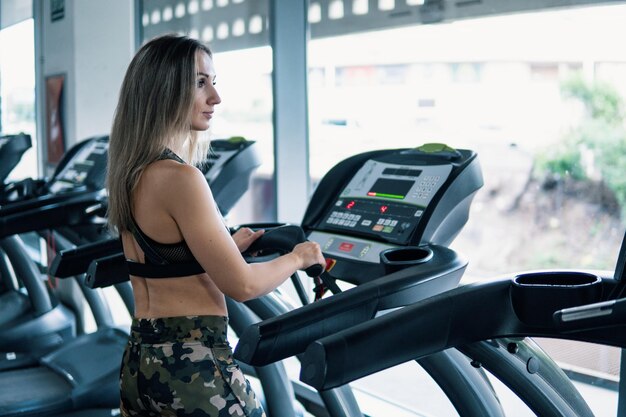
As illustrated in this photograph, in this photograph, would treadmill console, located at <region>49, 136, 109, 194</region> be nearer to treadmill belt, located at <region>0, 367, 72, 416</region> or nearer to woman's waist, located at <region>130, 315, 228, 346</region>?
treadmill belt, located at <region>0, 367, 72, 416</region>

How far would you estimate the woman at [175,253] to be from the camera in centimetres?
178

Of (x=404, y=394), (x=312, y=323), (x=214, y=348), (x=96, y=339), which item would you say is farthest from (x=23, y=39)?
(x=312, y=323)

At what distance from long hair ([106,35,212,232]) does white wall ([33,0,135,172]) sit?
10.8 feet

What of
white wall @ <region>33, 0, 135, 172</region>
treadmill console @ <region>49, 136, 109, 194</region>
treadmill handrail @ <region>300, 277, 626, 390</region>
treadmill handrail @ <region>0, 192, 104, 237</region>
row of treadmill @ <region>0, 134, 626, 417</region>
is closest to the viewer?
treadmill handrail @ <region>300, 277, 626, 390</region>

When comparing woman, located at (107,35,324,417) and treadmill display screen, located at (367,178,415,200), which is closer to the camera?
woman, located at (107,35,324,417)

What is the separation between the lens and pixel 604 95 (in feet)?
8.82

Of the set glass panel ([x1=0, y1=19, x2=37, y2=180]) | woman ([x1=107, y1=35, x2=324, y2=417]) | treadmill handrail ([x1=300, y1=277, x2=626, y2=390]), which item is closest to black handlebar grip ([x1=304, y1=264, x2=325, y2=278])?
woman ([x1=107, y1=35, x2=324, y2=417])

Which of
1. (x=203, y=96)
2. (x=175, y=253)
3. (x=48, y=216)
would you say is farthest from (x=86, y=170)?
(x=175, y=253)

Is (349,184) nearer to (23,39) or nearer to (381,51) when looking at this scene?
(381,51)

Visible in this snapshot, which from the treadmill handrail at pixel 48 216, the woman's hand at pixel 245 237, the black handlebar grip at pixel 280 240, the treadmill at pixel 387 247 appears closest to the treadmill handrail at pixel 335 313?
the treadmill at pixel 387 247

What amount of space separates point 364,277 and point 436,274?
36cm

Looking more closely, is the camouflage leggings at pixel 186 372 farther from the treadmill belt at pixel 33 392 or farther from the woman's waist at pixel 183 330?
the treadmill belt at pixel 33 392

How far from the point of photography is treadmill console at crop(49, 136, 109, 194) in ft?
13.4

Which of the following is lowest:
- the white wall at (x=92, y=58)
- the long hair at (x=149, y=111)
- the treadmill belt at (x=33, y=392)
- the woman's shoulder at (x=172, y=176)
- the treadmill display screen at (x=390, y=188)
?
the treadmill belt at (x=33, y=392)
